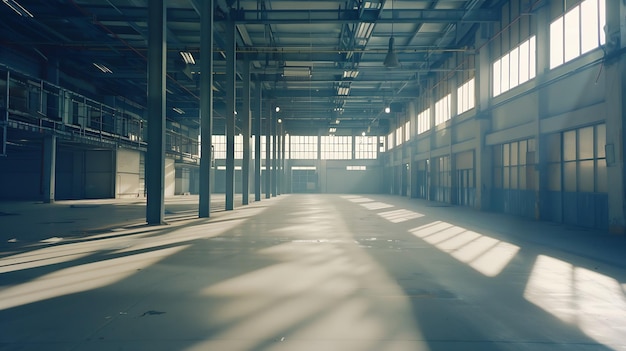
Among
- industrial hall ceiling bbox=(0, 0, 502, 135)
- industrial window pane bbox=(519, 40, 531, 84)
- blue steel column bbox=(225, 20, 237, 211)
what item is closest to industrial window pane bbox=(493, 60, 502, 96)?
industrial hall ceiling bbox=(0, 0, 502, 135)

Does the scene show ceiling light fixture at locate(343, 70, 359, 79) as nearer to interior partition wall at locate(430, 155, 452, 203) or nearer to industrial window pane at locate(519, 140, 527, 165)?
interior partition wall at locate(430, 155, 452, 203)

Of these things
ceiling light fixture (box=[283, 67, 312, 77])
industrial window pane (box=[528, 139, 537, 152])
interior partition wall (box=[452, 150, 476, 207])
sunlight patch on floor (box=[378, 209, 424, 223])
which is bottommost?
sunlight patch on floor (box=[378, 209, 424, 223])

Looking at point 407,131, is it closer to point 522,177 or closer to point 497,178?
point 497,178

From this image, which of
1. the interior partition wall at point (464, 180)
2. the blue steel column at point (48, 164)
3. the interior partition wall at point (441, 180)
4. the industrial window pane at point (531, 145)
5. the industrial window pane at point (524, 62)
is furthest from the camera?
the interior partition wall at point (441, 180)

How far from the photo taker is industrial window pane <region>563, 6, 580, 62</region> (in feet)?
45.9

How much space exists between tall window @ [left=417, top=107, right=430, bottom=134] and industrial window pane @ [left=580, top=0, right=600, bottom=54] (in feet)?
63.8

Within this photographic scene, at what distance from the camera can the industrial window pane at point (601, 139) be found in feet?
42.2

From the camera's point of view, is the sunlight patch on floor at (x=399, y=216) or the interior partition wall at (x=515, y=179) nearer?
the sunlight patch on floor at (x=399, y=216)

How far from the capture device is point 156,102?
44.8ft

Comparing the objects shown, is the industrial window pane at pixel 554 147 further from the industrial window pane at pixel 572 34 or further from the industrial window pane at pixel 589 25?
the industrial window pane at pixel 589 25

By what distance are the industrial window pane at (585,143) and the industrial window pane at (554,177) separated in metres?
1.51

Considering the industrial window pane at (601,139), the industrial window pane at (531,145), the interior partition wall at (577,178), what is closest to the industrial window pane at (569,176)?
the interior partition wall at (577,178)

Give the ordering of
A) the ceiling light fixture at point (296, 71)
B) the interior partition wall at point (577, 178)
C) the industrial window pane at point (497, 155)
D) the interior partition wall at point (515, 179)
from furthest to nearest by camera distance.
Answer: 1. the ceiling light fixture at point (296, 71)
2. the industrial window pane at point (497, 155)
3. the interior partition wall at point (515, 179)
4. the interior partition wall at point (577, 178)

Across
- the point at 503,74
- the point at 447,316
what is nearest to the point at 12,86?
the point at 447,316
